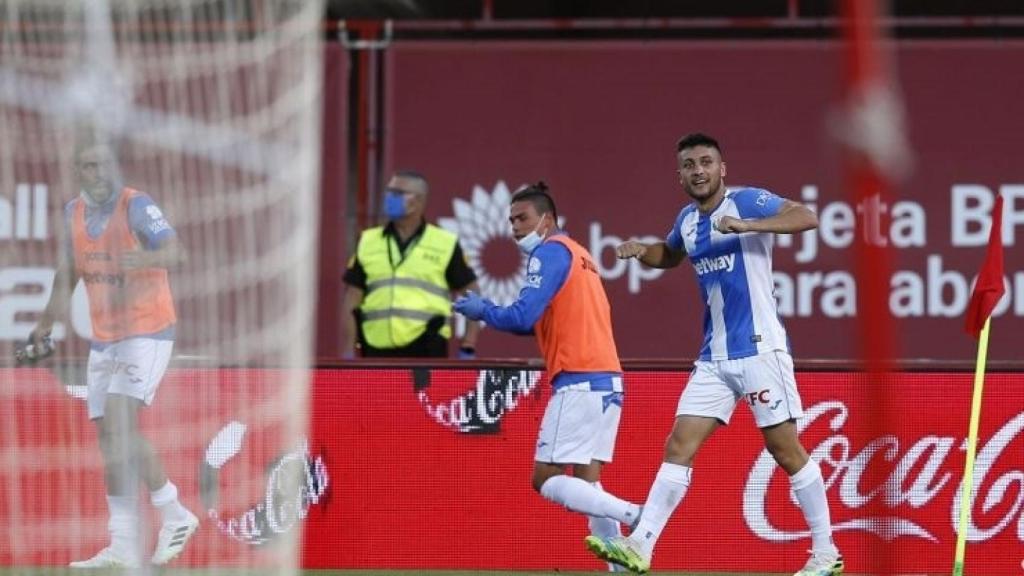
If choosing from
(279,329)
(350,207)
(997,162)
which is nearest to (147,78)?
(279,329)

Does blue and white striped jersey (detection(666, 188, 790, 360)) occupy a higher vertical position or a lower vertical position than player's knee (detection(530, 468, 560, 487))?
higher

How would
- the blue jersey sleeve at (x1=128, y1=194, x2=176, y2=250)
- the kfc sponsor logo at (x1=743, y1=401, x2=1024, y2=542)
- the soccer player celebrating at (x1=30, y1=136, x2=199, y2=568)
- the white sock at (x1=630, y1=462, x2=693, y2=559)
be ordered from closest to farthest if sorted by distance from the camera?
the blue jersey sleeve at (x1=128, y1=194, x2=176, y2=250) < the soccer player celebrating at (x1=30, y1=136, x2=199, y2=568) < the white sock at (x1=630, y1=462, x2=693, y2=559) < the kfc sponsor logo at (x1=743, y1=401, x2=1024, y2=542)

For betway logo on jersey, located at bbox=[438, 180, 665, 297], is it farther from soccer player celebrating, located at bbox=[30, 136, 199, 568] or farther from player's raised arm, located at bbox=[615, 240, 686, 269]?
soccer player celebrating, located at bbox=[30, 136, 199, 568]

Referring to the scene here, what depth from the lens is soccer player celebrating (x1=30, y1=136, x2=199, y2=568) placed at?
250 inches

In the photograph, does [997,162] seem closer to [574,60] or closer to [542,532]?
[574,60]

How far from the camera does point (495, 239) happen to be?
13.4 metres

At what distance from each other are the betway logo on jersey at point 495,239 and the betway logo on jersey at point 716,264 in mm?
4805

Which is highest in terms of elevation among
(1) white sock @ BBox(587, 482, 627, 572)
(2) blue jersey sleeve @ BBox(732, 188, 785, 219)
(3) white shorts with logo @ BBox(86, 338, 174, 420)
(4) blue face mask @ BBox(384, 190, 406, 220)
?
(2) blue jersey sleeve @ BBox(732, 188, 785, 219)

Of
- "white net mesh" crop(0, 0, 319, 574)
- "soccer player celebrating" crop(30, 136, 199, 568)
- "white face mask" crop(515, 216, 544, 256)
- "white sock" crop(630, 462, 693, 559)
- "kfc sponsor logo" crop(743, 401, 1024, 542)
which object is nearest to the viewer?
"white net mesh" crop(0, 0, 319, 574)

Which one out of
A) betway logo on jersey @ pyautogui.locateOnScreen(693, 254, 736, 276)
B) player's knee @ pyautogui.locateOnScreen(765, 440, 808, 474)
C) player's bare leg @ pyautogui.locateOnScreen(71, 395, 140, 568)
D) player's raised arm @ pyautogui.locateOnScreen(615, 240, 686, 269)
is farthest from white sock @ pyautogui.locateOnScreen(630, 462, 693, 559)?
player's bare leg @ pyautogui.locateOnScreen(71, 395, 140, 568)

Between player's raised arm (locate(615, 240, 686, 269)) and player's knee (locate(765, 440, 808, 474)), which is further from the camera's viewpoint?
player's raised arm (locate(615, 240, 686, 269))

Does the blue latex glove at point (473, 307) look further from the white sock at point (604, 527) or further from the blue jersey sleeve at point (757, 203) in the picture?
the blue jersey sleeve at point (757, 203)

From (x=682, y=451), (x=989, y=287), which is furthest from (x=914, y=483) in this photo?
(x=682, y=451)

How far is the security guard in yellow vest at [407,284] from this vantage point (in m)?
11.0
